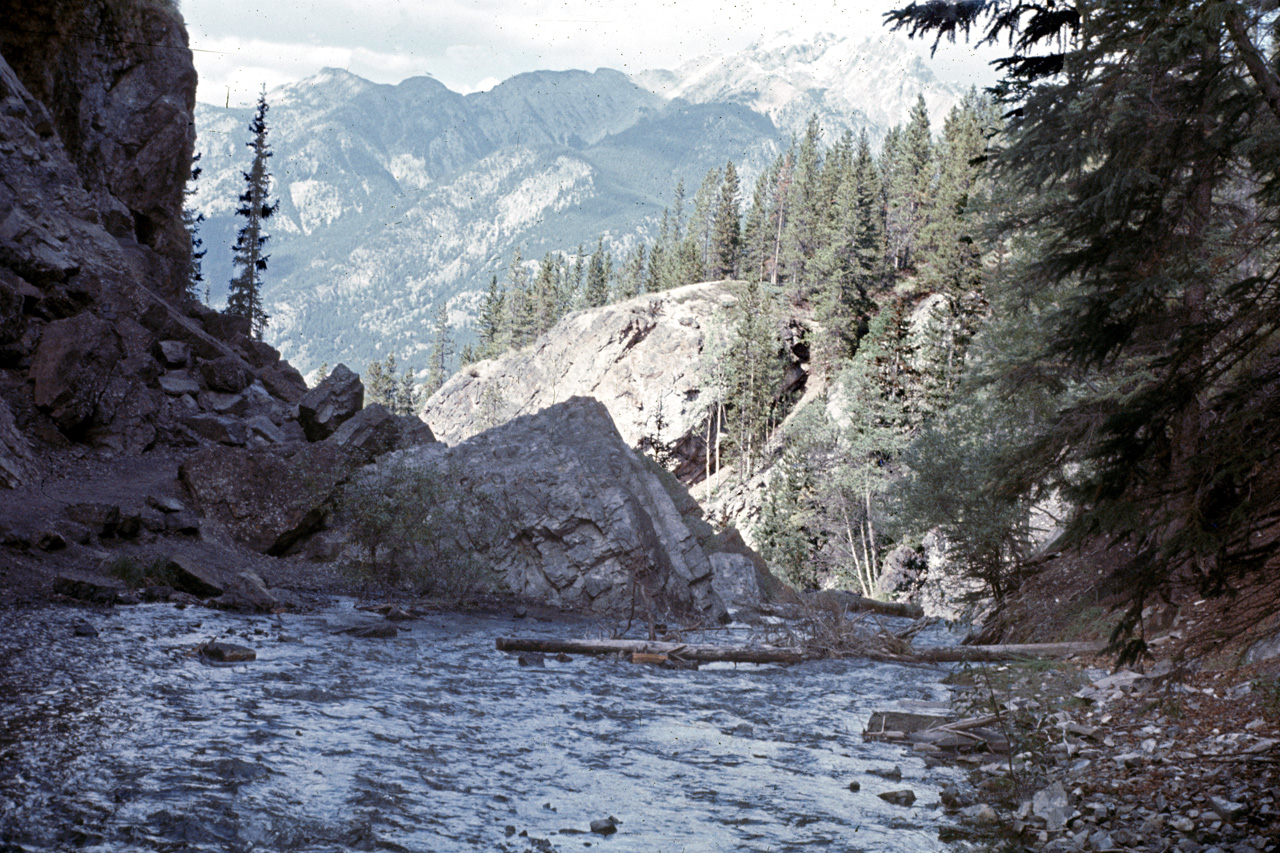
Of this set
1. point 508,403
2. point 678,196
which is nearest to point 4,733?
point 508,403

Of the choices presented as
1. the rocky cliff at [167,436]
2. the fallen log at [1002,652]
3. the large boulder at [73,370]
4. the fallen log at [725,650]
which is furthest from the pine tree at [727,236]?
the fallen log at [725,650]

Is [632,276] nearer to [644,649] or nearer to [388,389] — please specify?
[388,389]

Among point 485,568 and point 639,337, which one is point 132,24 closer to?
point 485,568

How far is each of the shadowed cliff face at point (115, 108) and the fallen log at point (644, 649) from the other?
2159 cm

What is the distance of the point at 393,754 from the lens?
9211 mm

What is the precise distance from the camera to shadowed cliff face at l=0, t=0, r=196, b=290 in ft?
89.9

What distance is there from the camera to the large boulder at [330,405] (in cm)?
3133

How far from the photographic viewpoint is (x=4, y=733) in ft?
24.8

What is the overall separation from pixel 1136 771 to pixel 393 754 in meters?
7.68

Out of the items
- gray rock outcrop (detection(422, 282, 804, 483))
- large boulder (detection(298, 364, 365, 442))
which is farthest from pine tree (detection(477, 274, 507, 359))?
large boulder (detection(298, 364, 365, 442))

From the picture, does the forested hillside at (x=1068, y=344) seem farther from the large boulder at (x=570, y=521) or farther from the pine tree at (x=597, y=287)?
the pine tree at (x=597, y=287)

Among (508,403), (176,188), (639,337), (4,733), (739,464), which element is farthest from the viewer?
(508,403)

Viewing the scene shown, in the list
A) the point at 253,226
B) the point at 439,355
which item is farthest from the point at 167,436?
the point at 439,355

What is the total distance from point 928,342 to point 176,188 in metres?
43.8
